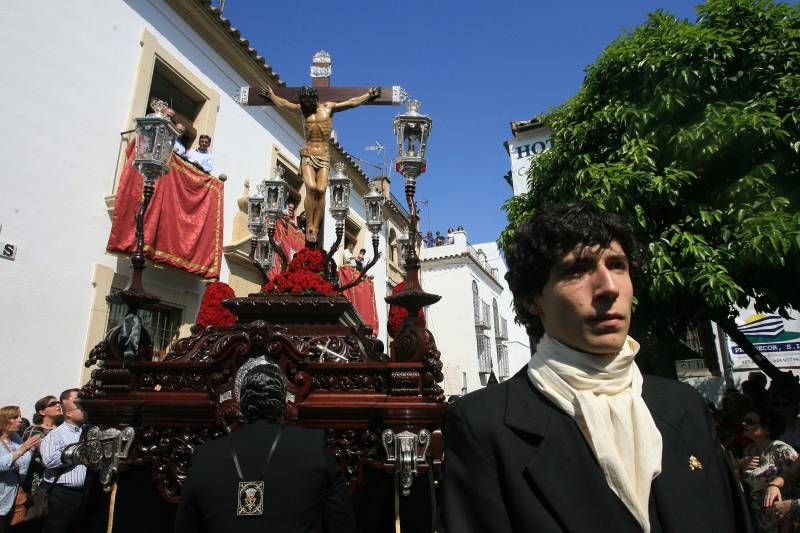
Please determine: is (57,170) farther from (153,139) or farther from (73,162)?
(153,139)

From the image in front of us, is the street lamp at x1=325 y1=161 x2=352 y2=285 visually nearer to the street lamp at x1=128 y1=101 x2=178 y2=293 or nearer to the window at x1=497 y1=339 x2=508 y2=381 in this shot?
the street lamp at x1=128 y1=101 x2=178 y2=293

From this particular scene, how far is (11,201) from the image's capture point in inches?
224

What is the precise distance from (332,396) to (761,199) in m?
5.16

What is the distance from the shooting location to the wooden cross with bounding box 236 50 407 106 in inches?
207

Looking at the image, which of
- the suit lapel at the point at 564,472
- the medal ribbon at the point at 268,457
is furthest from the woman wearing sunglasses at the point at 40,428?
the suit lapel at the point at 564,472

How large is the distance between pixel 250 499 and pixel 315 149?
371cm

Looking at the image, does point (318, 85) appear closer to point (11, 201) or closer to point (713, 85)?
point (11, 201)

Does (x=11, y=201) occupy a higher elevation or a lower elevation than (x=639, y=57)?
lower

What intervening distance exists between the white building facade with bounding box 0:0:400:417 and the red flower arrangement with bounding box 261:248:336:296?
3795mm

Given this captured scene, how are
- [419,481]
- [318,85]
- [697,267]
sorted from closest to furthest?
1. [419,481]
2. [697,267]
3. [318,85]

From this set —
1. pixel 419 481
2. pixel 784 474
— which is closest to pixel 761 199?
pixel 784 474

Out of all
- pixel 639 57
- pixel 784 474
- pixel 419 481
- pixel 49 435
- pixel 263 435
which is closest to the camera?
pixel 263 435

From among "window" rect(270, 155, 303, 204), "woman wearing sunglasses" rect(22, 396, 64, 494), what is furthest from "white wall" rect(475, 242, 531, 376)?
"woman wearing sunglasses" rect(22, 396, 64, 494)

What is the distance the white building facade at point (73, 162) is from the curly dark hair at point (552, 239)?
6424mm
